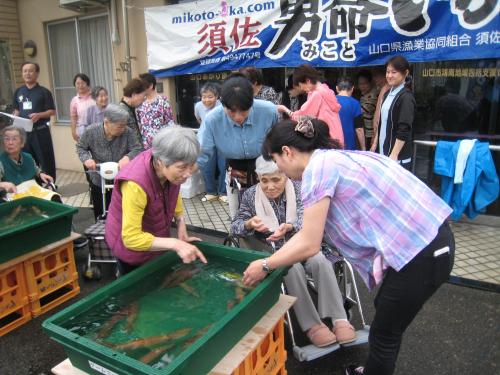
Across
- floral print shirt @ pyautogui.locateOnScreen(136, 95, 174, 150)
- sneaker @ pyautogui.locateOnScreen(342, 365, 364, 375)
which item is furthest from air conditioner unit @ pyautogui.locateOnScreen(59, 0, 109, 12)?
sneaker @ pyautogui.locateOnScreen(342, 365, 364, 375)

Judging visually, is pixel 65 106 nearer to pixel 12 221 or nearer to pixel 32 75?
pixel 32 75

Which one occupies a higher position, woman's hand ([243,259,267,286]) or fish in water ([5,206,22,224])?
woman's hand ([243,259,267,286])

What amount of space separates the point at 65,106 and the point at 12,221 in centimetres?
612

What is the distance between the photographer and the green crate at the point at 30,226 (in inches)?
118

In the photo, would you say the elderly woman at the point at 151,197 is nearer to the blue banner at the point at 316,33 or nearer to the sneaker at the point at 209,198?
the blue banner at the point at 316,33

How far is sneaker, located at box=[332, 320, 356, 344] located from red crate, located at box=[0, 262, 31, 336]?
2.35m

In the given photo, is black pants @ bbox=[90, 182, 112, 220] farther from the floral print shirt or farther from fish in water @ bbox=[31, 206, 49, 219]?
the floral print shirt

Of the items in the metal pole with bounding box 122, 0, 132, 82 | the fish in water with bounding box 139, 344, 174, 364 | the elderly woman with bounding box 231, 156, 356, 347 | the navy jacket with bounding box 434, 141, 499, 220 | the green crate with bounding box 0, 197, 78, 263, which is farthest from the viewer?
the metal pole with bounding box 122, 0, 132, 82

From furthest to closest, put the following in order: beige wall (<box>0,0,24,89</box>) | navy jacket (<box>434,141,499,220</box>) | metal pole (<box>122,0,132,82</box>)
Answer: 1. beige wall (<box>0,0,24,89</box>)
2. metal pole (<box>122,0,132,82</box>)
3. navy jacket (<box>434,141,499,220</box>)

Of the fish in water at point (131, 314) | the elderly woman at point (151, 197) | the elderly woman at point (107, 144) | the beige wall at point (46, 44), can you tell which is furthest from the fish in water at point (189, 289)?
the beige wall at point (46, 44)

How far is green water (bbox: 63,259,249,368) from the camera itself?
1773mm

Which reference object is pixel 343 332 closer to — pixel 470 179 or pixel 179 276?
pixel 179 276

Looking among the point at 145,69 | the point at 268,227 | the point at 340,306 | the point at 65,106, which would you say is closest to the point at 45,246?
the point at 268,227

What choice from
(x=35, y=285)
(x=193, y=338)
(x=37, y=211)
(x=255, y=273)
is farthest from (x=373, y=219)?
(x=37, y=211)
